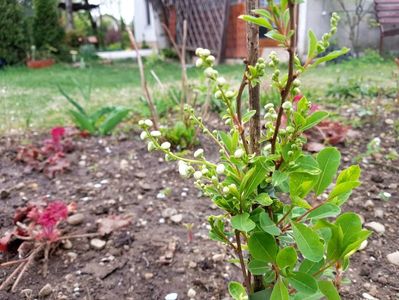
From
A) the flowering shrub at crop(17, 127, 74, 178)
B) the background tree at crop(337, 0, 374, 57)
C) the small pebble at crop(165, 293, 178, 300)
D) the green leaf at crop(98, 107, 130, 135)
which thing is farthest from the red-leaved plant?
the background tree at crop(337, 0, 374, 57)

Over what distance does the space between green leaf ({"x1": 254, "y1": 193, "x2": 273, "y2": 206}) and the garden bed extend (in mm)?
656

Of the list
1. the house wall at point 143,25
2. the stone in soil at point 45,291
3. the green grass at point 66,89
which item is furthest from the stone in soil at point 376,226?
the house wall at point 143,25

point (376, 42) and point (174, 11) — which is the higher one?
point (174, 11)

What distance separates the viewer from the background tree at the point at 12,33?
31.7 feet

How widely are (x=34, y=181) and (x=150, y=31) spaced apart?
15353 millimetres

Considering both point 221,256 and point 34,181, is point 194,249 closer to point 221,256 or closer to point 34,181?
point 221,256

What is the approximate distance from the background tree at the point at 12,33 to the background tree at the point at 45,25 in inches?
26.7

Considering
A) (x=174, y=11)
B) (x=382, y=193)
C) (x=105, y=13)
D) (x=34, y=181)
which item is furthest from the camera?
(x=105, y=13)

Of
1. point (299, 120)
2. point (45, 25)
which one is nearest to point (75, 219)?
point (299, 120)

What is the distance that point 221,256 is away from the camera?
1.49 metres

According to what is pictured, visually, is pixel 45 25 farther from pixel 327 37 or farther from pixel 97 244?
pixel 327 37

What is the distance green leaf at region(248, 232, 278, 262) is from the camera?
0.79 m

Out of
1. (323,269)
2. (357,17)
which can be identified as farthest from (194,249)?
(357,17)

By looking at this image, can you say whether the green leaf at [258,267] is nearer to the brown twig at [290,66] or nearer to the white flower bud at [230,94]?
the brown twig at [290,66]
